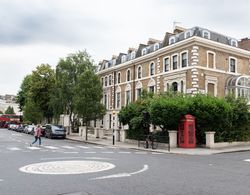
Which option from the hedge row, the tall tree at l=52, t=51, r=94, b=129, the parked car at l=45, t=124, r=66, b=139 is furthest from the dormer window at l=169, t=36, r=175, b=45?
the parked car at l=45, t=124, r=66, b=139

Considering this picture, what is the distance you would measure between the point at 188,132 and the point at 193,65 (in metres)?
10.3

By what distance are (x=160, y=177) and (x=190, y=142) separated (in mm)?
15274

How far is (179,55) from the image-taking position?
116 feet

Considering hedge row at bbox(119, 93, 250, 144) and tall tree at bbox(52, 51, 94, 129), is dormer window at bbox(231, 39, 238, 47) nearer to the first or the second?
hedge row at bbox(119, 93, 250, 144)

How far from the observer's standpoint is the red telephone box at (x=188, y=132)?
2497cm

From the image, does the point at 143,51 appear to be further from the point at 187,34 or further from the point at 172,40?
the point at 187,34

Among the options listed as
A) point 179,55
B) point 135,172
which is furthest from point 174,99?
point 135,172

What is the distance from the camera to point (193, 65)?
3306 centimetres

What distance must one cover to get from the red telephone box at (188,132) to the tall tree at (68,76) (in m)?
23.0

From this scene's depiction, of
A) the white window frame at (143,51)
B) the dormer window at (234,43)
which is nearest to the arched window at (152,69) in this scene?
the white window frame at (143,51)

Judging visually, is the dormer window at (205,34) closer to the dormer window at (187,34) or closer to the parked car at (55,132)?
the dormer window at (187,34)

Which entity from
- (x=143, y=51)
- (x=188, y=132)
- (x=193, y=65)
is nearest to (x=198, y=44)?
(x=193, y=65)

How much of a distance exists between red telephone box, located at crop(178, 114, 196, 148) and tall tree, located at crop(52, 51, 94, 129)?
2297 cm

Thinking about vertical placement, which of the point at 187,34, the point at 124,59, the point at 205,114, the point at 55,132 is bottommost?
the point at 55,132
